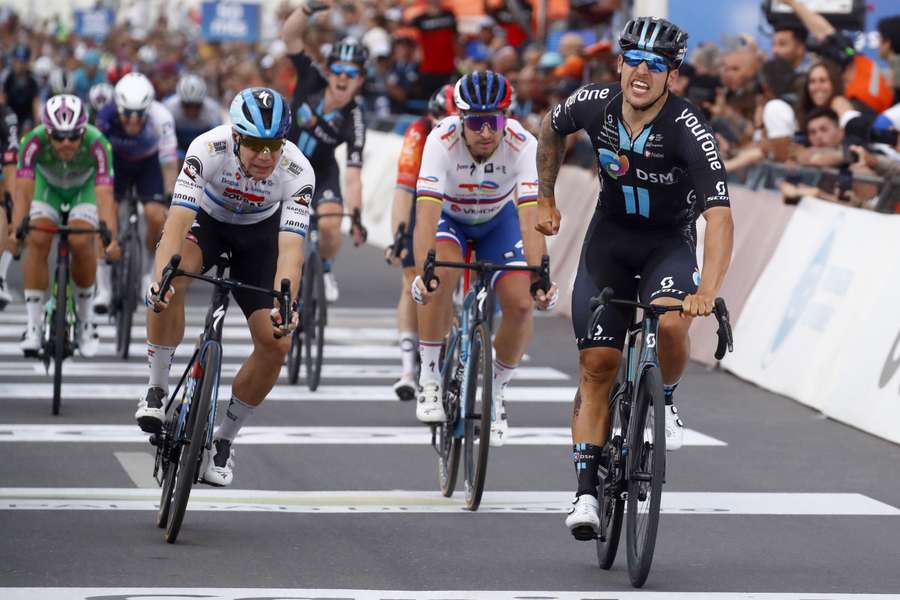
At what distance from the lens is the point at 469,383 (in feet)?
30.7

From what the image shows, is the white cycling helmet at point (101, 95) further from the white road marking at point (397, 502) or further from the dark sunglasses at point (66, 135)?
the white road marking at point (397, 502)

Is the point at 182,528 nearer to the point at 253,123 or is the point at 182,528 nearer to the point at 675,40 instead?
the point at 253,123

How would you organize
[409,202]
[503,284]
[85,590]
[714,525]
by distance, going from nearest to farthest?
[85,590], [714,525], [503,284], [409,202]

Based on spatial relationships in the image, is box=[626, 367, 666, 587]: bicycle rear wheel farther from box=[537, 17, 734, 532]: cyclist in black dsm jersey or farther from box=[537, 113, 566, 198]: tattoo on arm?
box=[537, 113, 566, 198]: tattoo on arm

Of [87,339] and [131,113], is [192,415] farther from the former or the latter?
[131,113]

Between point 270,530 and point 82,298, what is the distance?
203 inches

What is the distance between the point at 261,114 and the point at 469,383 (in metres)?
1.85

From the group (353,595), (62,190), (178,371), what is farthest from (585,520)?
(178,371)

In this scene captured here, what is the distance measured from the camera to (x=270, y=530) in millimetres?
8555

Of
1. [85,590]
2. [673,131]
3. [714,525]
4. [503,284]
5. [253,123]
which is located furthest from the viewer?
[503,284]

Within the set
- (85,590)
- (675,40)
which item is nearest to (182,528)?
(85,590)

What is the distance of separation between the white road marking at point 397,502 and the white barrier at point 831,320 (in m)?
2.15

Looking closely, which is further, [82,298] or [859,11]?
[859,11]

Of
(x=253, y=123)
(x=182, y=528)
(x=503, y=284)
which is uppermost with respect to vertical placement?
(x=253, y=123)
